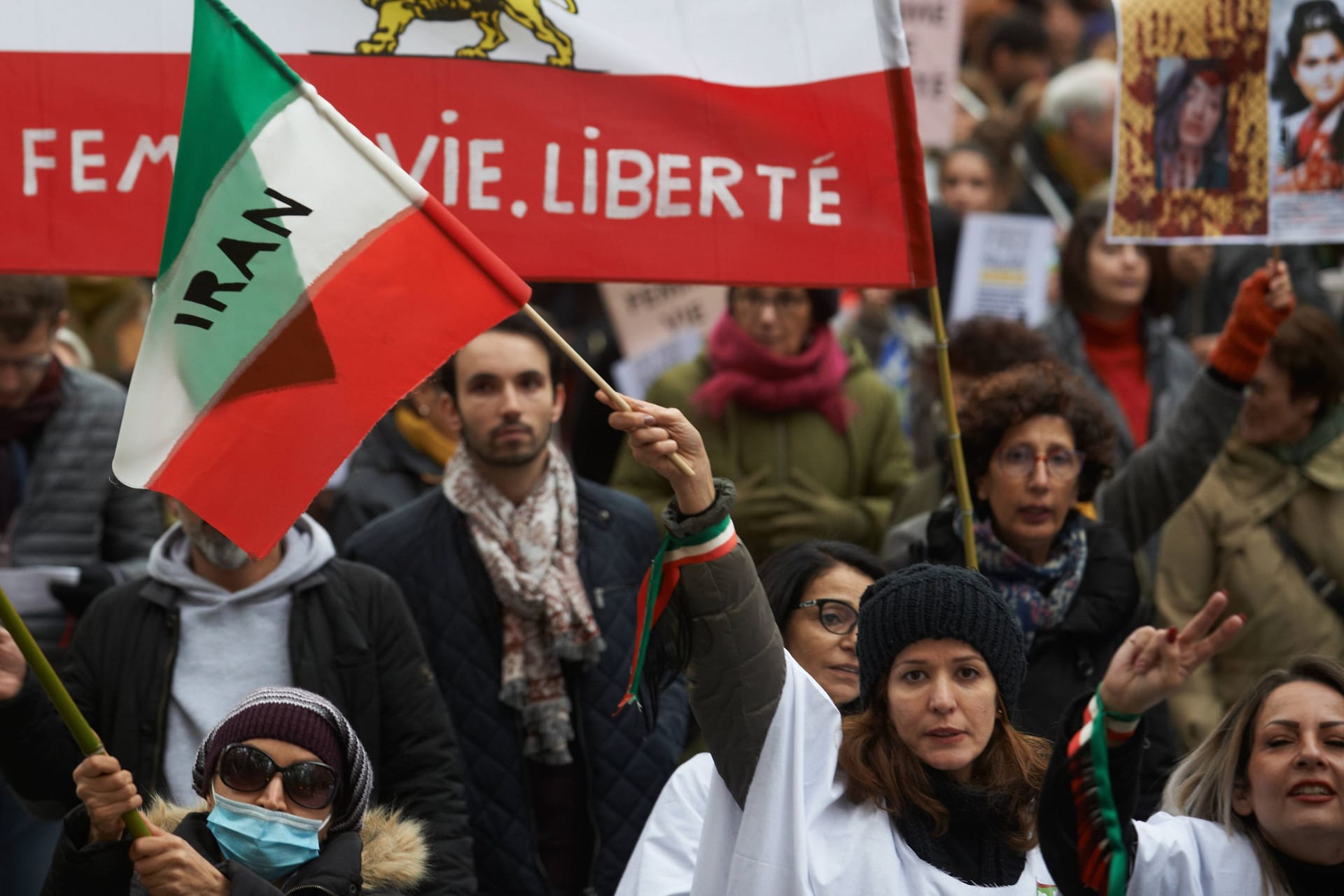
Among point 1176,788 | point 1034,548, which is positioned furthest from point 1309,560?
point 1176,788

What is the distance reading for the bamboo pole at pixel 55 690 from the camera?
3.28 metres

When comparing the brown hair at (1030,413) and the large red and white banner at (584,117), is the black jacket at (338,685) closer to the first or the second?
the large red and white banner at (584,117)

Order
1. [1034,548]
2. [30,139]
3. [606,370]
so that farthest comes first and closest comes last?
[606,370] → [1034,548] → [30,139]

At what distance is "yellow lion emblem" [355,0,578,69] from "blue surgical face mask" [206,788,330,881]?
1788 millimetres

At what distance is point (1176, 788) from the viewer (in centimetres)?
396

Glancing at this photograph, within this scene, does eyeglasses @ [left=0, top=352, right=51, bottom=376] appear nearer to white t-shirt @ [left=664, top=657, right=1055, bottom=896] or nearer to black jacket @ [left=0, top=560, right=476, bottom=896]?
black jacket @ [left=0, top=560, right=476, bottom=896]

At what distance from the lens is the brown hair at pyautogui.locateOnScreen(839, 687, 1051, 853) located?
3486 mm

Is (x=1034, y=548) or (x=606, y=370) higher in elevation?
(x=606, y=370)

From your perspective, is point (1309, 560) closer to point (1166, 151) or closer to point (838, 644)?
point (1166, 151)

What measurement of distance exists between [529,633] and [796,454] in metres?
1.62

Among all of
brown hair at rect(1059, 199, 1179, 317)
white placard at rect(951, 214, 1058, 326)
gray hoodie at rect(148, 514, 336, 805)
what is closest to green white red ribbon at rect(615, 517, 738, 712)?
gray hoodie at rect(148, 514, 336, 805)

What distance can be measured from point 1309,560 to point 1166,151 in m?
1.48

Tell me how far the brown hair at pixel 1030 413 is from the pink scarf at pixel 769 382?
1258 mm

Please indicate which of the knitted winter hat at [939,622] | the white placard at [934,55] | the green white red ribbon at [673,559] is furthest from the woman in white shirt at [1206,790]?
the white placard at [934,55]
